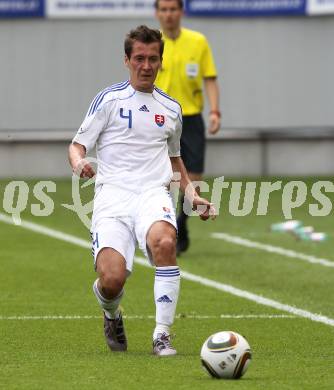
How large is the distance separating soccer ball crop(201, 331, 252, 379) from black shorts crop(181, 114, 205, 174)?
283 inches

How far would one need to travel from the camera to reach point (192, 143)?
15305 millimetres

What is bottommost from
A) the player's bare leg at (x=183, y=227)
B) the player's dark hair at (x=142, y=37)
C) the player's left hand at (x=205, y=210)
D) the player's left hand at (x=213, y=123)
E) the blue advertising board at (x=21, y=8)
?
the player's bare leg at (x=183, y=227)

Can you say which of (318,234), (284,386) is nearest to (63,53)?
(318,234)

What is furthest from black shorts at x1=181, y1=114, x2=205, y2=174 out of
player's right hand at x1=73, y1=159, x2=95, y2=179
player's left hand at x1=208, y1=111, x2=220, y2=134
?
player's right hand at x1=73, y1=159, x2=95, y2=179

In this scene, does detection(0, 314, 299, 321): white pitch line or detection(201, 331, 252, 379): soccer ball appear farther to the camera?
detection(0, 314, 299, 321): white pitch line

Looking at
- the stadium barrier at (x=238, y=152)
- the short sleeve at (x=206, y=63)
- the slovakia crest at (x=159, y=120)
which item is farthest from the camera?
the stadium barrier at (x=238, y=152)

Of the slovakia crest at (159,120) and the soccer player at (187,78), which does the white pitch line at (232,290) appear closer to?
the soccer player at (187,78)

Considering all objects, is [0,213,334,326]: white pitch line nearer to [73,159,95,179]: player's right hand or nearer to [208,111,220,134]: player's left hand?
[208,111,220,134]: player's left hand

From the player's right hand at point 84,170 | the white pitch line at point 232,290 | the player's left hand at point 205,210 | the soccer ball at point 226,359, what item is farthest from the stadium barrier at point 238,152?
the soccer ball at point 226,359

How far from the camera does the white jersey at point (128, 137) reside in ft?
30.8

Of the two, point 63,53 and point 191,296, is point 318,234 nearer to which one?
point 191,296

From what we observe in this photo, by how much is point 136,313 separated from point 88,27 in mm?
15430

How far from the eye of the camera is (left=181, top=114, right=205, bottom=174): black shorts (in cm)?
1527

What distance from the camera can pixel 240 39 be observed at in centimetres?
2641
